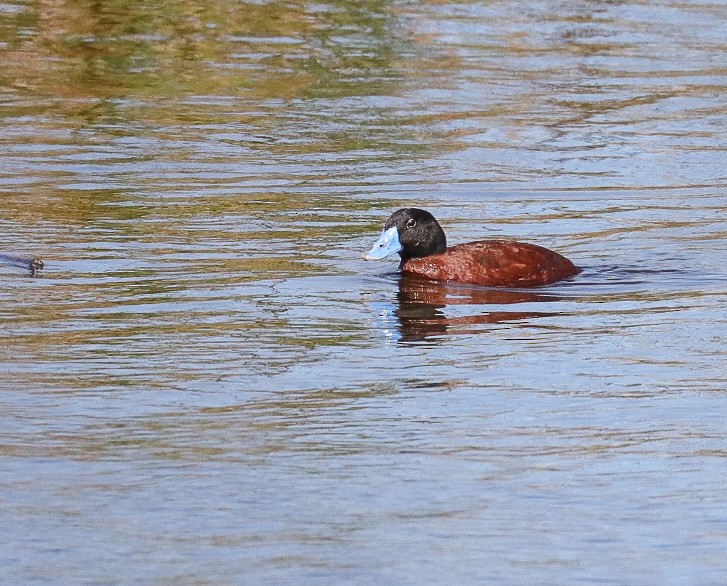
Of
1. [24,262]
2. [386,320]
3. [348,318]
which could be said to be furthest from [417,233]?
[24,262]

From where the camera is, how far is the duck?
9.71 metres

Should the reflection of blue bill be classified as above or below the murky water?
below

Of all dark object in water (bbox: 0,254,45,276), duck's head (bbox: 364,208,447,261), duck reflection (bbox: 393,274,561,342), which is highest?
duck's head (bbox: 364,208,447,261)

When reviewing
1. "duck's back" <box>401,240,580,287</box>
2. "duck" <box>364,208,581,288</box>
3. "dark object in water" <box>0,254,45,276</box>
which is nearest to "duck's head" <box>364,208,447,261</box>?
"duck" <box>364,208,581,288</box>

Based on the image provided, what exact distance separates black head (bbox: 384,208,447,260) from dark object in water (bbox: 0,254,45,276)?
2.04 metres

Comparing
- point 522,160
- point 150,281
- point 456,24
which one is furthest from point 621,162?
point 456,24

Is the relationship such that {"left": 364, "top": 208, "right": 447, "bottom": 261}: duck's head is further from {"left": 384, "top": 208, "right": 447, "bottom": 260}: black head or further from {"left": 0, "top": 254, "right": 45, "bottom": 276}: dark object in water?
{"left": 0, "top": 254, "right": 45, "bottom": 276}: dark object in water

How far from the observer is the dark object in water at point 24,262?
945cm

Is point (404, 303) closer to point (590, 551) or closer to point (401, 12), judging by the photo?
point (590, 551)

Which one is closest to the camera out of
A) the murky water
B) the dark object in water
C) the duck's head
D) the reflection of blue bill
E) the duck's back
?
the murky water

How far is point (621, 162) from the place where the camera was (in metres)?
13.3

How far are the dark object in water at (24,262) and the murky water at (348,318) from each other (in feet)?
0.14

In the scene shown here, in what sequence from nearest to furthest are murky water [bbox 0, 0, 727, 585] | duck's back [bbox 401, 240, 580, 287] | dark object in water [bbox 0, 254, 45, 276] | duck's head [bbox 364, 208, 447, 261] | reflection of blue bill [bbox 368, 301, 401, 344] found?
1. murky water [bbox 0, 0, 727, 585]
2. reflection of blue bill [bbox 368, 301, 401, 344]
3. dark object in water [bbox 0, 254, 45, 276]
4. duck's back [bbox 401, 240, 580, 287]
5. duck's head [bbox 364, 208, 447, 261]

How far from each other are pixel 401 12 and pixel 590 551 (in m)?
14.8
